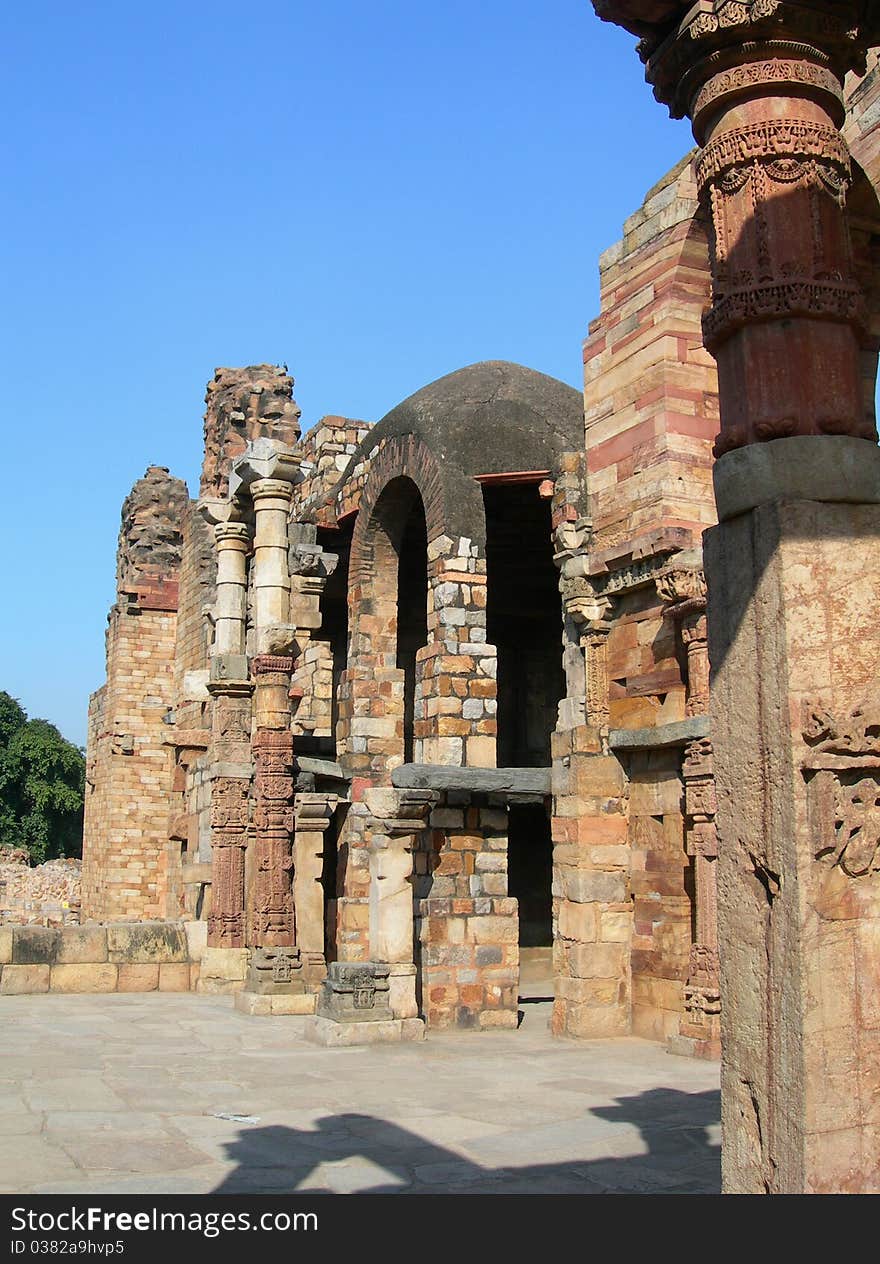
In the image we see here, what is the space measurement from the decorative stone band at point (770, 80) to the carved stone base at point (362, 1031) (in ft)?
24.4

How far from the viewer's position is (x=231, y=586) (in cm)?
1516

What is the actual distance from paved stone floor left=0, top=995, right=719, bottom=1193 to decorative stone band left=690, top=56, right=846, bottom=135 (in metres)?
4.01

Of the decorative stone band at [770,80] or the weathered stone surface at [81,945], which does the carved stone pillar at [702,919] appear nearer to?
the decorative stone band at [770,80]

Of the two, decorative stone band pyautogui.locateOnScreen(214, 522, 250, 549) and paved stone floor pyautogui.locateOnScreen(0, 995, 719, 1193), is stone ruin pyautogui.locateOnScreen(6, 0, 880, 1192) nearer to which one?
decorative stone band pyautogui.locateOnScreen(214, 522, 250, 549)

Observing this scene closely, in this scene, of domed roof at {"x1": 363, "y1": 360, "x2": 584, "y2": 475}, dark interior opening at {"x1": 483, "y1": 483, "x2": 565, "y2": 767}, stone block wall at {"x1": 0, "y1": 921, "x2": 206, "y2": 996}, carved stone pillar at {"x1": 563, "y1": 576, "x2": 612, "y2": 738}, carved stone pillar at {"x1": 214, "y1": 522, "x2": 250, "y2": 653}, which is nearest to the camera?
carved stone pillar at {"x1": 563, "y1": 576, "x2": 612, "y2": 738}


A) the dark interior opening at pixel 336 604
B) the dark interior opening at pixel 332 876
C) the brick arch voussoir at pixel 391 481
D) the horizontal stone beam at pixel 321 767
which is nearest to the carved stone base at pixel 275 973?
the horizontal stone beam at pixel 321 767

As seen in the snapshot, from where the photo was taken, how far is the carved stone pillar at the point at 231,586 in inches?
595

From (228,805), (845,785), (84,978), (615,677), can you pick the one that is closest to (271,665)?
(228,805)

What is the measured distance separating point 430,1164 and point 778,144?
4.23 meters

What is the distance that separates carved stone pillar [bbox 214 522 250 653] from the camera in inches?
595

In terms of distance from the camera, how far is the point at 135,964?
13625mm

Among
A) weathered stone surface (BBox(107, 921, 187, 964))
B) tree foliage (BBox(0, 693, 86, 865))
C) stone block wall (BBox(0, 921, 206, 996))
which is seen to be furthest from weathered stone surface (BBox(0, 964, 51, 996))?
tree foliage (BBox(0, 693, 86, 865))
